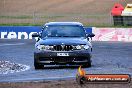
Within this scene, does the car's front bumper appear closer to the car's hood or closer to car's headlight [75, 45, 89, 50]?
car's headlight [75, 45, 89, 50]

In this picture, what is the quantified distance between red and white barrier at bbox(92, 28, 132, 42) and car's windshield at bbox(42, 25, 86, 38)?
59.1ft

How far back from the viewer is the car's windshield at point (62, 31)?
2266 centimetres

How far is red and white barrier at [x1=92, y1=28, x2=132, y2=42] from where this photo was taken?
41.0 m

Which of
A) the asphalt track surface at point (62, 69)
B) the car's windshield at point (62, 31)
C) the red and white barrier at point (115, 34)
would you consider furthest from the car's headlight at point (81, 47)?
Answer: the red and white barrier at point (115, 34)

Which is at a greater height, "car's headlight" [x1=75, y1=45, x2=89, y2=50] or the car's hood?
the car's hood

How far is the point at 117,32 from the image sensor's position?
41156mm

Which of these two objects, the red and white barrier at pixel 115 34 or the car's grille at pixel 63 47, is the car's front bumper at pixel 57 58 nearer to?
the car's grille at pixel 63 47

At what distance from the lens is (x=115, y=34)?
41.2m

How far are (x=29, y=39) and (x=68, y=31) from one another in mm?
20418

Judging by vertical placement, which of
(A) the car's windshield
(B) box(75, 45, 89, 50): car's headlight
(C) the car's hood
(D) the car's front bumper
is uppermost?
(A) the car's windshield

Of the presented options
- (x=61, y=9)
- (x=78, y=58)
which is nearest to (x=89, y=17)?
(x=61, y=9)

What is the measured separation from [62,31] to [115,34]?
61.3 ft

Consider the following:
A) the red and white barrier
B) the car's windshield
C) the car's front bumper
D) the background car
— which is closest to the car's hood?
the background car

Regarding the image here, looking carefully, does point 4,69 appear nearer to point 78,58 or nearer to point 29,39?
point 78,58
